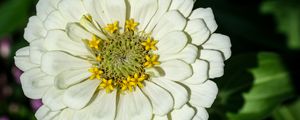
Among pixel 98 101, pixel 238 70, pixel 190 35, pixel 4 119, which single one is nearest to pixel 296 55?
pixel 238 70

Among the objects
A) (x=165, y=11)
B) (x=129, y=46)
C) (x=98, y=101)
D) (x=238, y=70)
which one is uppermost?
(x=165, y=11)

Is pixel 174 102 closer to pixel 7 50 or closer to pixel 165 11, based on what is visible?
pixel 165 11

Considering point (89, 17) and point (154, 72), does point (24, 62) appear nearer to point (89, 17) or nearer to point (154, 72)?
point (89, 17)

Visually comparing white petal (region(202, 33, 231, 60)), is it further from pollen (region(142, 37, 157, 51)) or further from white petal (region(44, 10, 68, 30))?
white petal (region(44, 10, 68, 30))

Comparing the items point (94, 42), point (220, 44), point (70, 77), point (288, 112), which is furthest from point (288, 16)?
point (70, 77)

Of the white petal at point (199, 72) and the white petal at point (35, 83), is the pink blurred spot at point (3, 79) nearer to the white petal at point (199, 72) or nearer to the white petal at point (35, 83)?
the white petal at point (35, 83)

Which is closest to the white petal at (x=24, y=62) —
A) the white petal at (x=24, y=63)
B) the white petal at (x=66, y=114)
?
the white petal at (x=24, y=63)

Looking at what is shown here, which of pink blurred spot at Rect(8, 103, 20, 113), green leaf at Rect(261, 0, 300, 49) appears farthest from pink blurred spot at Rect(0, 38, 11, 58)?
green leaf at Rect(261, 0, 300, 49)
